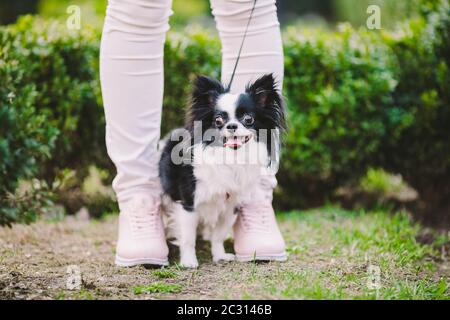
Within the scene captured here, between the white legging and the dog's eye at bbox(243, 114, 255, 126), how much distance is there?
32 cm

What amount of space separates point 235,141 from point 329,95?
1.89 meters

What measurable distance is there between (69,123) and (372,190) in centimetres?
269

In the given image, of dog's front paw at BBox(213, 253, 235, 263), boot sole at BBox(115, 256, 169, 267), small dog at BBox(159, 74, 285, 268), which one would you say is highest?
small dog at BBox(159, 74, 285, 268)

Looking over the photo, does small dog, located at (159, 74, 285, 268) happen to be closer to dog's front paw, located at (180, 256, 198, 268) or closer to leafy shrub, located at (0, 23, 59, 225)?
dog's front paw, located at (180, 256, 198, 268)

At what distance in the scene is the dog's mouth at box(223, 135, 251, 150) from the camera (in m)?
2.65

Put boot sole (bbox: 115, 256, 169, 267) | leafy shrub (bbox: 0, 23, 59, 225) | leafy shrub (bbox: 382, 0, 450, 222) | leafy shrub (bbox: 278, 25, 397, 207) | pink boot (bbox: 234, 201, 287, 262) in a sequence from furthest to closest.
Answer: leafy shrub (bbox: 278, 25, 397, 207) → leafy shrub (bbox: 382, 0, 450, 222) → pink boot (bbox: 234, 201, 287, 262) → boot sole (bbox: 115, 256, 169, 267) → leafy shrub (bbox: 0, 23, 59, 225)

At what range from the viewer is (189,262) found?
285cm

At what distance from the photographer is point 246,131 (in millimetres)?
2646

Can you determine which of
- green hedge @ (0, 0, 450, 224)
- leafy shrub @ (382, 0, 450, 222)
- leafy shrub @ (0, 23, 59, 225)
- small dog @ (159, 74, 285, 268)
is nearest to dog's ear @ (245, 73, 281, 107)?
small dog @ (159, 74, 285, 268)

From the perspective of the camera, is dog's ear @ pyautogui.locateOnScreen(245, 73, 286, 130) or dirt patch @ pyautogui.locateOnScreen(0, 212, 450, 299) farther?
dog's ear @ pyautogui.locateOnScreen(245, 73, 286, 130)

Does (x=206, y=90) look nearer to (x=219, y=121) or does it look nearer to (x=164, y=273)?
(x=219, y=121)

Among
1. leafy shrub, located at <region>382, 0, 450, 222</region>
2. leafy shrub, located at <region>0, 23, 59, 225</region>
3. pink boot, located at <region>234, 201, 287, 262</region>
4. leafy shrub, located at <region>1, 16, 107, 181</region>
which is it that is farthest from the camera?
leafy shrub, located at <region>382, 0, 450, 222</region>

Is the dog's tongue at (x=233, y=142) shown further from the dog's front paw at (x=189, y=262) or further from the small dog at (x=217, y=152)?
the dog's front paw at (x=189, y=262)
